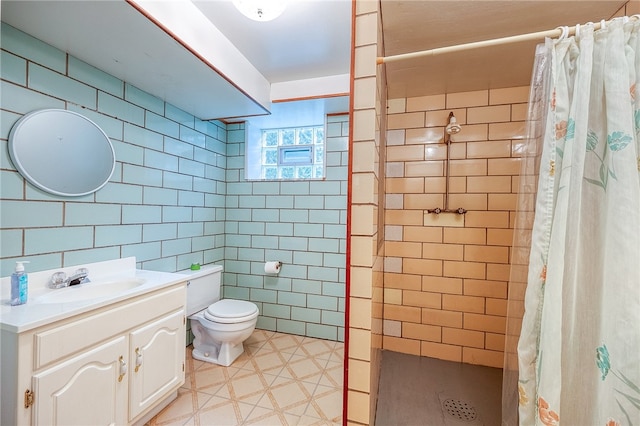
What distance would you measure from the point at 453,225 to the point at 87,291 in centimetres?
235

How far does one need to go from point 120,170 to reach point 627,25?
101 inches

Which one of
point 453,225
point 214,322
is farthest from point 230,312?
point 453,225

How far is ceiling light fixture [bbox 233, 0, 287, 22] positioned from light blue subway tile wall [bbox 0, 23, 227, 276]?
3.51ft

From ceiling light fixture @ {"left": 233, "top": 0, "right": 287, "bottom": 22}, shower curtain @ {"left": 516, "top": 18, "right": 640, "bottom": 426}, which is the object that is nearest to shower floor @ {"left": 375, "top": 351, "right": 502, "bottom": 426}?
shower curtain @ {"left": 516, "top": 18, "right": 640, "bottom": 426}

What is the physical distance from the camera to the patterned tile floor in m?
1.57

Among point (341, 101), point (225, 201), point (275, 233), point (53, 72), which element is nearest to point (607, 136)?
point (341, 101)

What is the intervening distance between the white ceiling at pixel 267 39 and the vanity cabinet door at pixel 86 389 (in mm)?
1536

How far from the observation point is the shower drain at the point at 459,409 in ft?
4.50

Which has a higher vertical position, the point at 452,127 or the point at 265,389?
the point at 452,127

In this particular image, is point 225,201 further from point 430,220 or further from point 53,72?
point 430,220

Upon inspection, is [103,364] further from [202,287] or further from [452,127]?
[452,127]

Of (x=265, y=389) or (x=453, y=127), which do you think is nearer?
(x=453, y=127)

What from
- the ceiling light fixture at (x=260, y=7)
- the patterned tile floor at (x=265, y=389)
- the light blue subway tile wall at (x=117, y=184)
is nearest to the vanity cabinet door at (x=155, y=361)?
the patterned tile floor at (x=265, y=389)

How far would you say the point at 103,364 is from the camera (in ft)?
4.09
